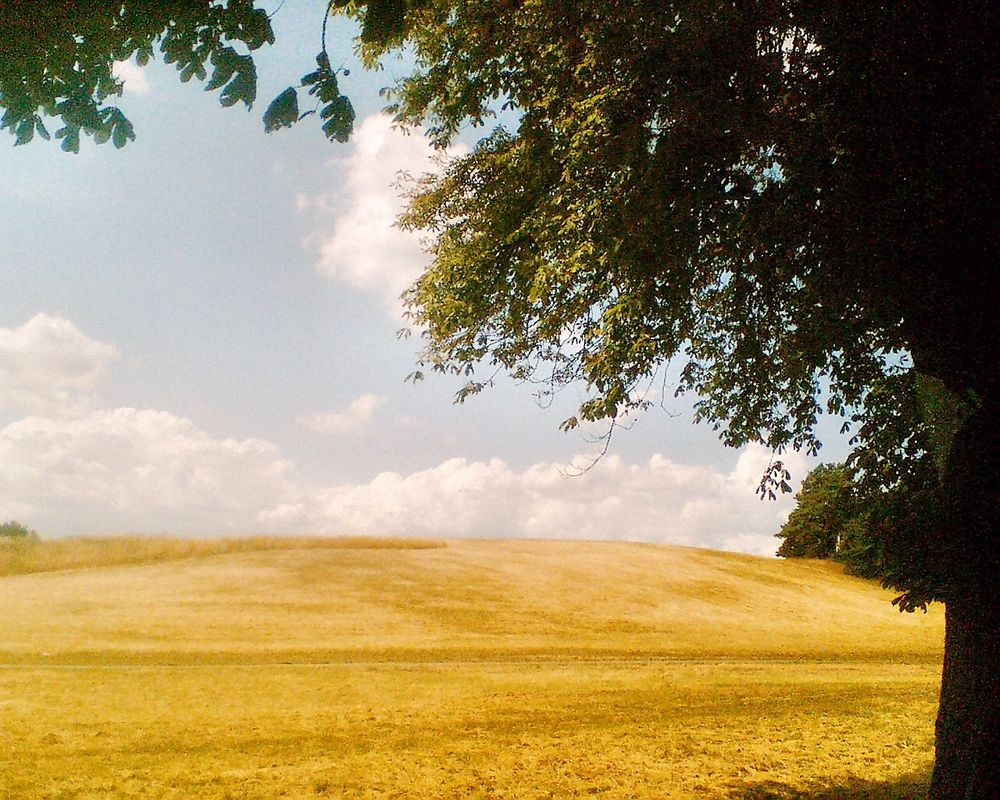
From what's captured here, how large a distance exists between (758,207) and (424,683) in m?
11.6

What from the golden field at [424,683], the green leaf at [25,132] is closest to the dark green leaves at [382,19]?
the green leaf at [25,132]

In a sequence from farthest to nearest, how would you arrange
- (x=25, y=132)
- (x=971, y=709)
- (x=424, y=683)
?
1. (x=424, y=683)
2. (x=971, y=709)
3. (x=25, y=132)

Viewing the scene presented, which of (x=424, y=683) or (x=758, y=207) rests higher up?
(x=758, y=207)

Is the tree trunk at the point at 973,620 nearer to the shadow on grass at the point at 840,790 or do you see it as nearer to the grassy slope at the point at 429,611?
the shadow on grass at the point at 840,790

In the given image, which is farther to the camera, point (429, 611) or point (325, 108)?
point (429, 611)

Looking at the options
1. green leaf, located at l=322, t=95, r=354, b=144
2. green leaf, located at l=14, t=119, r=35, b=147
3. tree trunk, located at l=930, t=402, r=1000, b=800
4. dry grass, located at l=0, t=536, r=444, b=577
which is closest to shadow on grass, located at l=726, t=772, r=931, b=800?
tree trunk, located at l=930, t=402, r=1000, b=800

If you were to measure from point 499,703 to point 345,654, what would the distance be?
686 centimetres

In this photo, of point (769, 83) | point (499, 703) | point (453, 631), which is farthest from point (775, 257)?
point (453, 631)

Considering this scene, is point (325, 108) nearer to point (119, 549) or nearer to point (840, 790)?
point (840, 790)

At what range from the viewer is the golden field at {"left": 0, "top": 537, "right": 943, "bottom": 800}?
26.4 ft

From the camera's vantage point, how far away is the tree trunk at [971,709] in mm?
5672

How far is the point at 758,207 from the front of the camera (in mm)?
7074

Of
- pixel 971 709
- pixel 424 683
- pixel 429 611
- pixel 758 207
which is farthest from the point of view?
pixel 429 611

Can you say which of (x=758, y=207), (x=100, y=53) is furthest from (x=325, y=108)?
(x=758, y=207)
